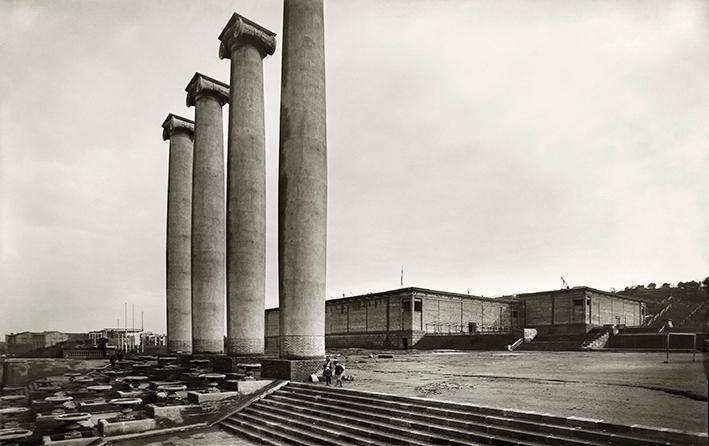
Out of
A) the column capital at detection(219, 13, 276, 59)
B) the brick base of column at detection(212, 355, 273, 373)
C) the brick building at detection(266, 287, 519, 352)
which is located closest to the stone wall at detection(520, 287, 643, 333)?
the brick building at detection(266, 287, 519, 352)

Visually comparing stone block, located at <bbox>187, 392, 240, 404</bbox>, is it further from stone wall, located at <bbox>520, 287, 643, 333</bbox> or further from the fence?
stone wall, located at <bbox>520, 287, 643, 333</bbox>

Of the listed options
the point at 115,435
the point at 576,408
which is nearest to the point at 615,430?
the point at 576,408

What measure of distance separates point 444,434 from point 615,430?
136 inches

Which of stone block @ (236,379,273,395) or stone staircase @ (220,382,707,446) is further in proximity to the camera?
stone block @ (236,379,273,395)

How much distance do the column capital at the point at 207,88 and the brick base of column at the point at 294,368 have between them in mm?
18239

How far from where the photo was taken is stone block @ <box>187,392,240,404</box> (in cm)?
1645

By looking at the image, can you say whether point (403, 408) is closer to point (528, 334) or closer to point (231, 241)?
point (231, 241)

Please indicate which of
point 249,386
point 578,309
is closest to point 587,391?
point 249,386

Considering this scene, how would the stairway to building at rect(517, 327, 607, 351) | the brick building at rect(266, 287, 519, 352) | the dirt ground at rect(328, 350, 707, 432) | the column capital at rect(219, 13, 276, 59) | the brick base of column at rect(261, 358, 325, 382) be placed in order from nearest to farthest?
1. the dirt ground at rect(328, 350, 707, 432)
2. the brick base of column at rect(261, 358, 325, 382)
3. the column capital at rect(219, 13, 276, 59)
4. the stairway to building at rect(517, 327, 607, 351)
5. the brick building at rect(266, 287, 519, 352)

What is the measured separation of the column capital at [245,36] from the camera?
2466 cm

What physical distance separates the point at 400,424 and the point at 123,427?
7963 mm

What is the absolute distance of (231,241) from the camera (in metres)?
23.6

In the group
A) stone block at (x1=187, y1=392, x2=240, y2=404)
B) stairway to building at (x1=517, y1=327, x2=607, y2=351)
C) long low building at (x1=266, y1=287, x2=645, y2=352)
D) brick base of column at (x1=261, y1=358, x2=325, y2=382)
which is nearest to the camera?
stone block at (x1=187, y1=392, x2=240, y2=404)

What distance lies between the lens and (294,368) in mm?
17703
